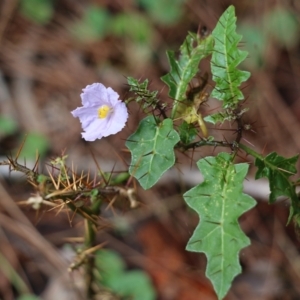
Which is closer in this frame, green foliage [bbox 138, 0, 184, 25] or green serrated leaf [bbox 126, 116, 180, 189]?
green serrated leaf [bbox 126, 116, 180, 189]

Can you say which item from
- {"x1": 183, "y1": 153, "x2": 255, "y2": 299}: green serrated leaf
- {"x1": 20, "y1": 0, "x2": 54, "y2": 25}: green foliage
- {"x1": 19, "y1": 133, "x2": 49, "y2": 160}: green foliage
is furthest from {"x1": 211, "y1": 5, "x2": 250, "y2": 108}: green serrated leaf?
{"x1": 20, "y1": 0, "x2": 54, "y2": 25}: green foliage

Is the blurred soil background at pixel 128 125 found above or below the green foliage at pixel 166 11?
below

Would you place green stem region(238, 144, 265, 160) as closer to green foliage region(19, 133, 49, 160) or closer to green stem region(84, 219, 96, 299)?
green stem region(84, 219, 96, 299)

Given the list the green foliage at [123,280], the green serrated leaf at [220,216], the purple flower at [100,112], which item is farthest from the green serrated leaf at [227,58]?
the green foliage at [123,280]

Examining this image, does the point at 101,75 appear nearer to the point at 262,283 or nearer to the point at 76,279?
the point at 76,279

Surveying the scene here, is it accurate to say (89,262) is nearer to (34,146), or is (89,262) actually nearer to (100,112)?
(100,112)

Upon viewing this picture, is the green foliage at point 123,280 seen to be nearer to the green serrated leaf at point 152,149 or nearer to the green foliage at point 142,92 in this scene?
the green serrated leaf at point 152,149
